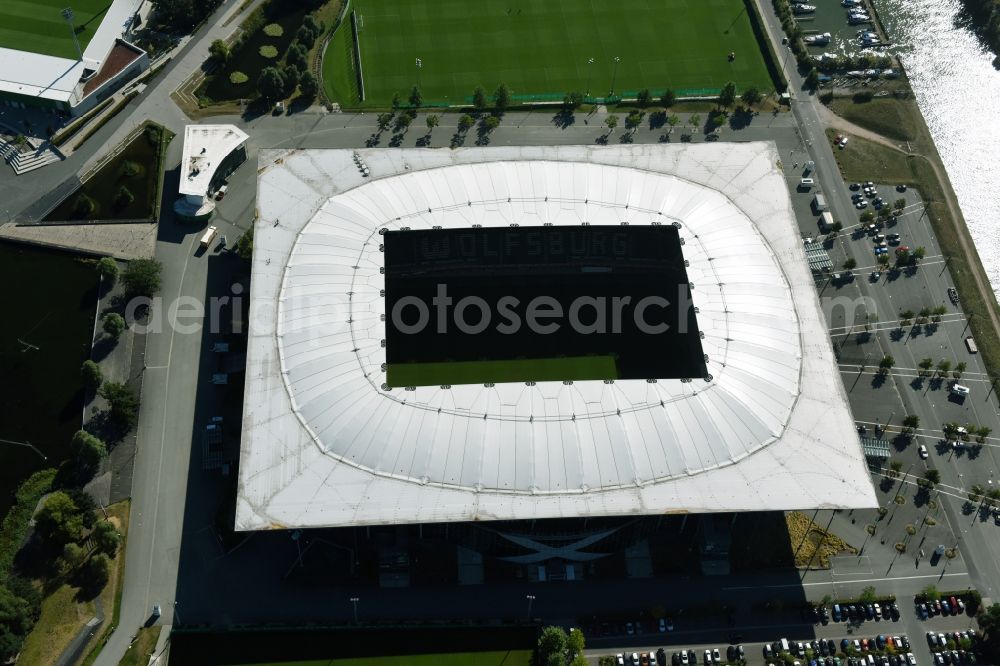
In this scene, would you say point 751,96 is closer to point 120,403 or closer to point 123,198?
point 123,198

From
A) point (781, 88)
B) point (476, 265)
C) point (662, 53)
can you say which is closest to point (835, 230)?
point (781, 88)

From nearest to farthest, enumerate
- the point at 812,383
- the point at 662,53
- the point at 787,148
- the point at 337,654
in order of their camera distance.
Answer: the point at 337,654
the point at 812,383
the point at 787,148
the point at 662,53

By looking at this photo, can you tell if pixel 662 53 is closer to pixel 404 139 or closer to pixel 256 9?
pixel 404 139

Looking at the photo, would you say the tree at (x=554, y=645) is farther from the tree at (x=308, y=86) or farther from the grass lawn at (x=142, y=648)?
the tree at (x=308, y=86)

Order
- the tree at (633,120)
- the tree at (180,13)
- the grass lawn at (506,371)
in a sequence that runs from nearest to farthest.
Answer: the grass lawn at (506,371) < the tree at (633,120) < the tree at (180,13)

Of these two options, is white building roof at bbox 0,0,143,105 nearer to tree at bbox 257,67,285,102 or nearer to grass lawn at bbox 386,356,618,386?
tree at bbox 257,67,285,102

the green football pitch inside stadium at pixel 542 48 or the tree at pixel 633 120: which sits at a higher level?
the green football pitch inside stadium at pixel 542 48

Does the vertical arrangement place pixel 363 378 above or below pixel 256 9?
below

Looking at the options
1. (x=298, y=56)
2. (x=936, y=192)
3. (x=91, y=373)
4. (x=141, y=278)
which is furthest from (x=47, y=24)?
(x=936, y=192)

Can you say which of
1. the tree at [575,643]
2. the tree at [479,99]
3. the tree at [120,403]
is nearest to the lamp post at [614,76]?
the tree at [479,99]
